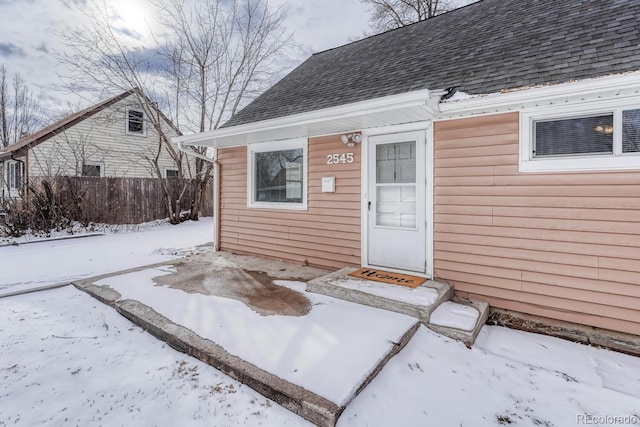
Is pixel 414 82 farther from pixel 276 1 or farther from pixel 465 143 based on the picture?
pixel 276 1

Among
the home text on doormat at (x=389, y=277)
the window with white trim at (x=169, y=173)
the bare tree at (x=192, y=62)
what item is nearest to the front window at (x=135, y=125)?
the window with white trim at (x=169, y=173)

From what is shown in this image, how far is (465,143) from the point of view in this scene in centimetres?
351

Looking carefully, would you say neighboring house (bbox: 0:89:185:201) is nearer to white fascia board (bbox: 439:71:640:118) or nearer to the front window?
the front window

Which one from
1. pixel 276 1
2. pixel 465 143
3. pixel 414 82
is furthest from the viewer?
pixel 276 1

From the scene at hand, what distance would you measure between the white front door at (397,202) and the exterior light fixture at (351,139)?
6.7 inches

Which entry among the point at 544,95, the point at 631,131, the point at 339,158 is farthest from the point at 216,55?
the point at 631,131

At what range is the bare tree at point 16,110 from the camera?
17.2 meters

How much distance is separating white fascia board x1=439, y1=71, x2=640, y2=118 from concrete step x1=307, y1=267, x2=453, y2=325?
A: 6.56 ft

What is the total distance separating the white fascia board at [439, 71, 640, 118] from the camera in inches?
98.5

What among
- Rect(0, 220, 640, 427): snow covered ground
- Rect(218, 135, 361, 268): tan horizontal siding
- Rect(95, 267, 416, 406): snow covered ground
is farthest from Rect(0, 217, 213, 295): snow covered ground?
Rect(95, 267, 416, 406): snow covered ground

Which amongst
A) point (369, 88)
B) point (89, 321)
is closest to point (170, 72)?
point (369, 88)

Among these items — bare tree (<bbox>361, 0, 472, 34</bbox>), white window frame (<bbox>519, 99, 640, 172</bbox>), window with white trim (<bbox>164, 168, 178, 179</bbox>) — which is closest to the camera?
white window frame (<bbox>519, 99, 640, 172</bbox>)

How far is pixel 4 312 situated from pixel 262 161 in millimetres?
3864

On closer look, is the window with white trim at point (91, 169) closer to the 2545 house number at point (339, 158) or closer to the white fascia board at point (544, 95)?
the 2545 house number at point (339, 158)
